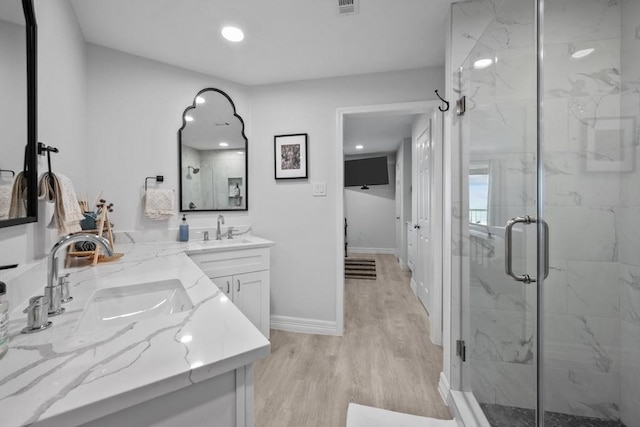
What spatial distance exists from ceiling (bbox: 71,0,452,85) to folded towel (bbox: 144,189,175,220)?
1099mm

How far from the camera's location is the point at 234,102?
8.23ft

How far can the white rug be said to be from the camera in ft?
4.57

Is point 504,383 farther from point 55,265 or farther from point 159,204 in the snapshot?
point 159,204

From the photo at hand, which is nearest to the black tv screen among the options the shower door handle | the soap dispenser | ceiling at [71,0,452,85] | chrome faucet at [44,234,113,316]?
ceiling at [71,0,452,85]

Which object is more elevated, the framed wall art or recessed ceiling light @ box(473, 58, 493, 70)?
recessed ceiling light @ box(473, 58, 493, 70)

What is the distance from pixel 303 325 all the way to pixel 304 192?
1.25 metres

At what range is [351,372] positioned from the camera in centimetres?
184

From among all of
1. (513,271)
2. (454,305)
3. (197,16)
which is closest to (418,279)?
(454,305)

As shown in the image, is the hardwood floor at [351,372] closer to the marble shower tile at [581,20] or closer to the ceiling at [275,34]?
the marble shower tile at [581,20]

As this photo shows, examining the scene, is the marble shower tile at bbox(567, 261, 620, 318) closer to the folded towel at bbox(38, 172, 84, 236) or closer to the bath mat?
the folded towel at bbox(38, 172, 84, 236)

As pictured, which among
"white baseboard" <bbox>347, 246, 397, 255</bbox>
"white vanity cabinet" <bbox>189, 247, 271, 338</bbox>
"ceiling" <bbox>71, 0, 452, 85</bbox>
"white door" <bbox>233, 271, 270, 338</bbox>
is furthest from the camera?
"white baseboard" <bbox>347, 246, 397, 255</bbox>

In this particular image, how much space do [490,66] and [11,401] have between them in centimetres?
209

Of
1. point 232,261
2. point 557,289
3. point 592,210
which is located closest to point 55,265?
point 232,261

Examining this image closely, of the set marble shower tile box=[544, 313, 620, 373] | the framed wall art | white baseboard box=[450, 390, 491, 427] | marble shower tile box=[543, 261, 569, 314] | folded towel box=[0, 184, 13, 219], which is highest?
the framed wall art
